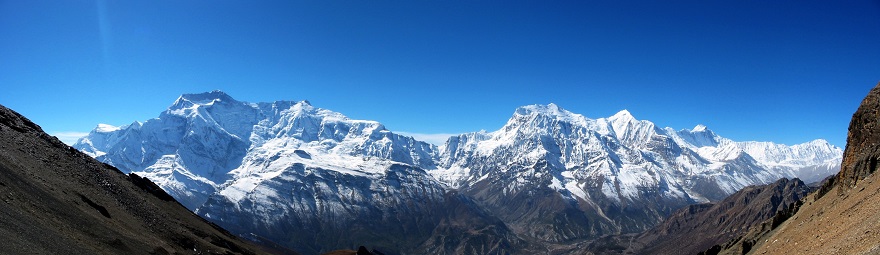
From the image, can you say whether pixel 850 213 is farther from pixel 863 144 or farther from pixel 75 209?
pixel 75 209

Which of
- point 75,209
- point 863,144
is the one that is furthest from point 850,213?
point 75,209

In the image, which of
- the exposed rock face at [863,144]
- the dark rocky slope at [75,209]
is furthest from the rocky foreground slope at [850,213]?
the dark rocky slope at [75,209]

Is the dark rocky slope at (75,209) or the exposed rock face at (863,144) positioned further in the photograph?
the exposed rock face at (863,144)

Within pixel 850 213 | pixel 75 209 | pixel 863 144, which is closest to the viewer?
pixel 850 213

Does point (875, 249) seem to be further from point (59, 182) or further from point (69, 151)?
point (69, 151)

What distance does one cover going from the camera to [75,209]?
77625 mm

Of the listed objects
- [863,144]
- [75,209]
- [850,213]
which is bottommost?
[850,213]

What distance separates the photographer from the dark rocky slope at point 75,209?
6288 cm

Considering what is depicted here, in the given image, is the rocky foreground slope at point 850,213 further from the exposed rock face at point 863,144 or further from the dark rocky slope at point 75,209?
the dark rocky slope at point 75,209

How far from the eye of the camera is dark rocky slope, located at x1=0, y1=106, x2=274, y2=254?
62875 mm

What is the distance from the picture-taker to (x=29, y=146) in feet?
325

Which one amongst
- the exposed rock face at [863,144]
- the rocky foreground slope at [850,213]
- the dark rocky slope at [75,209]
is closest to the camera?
the rocky foreground slope at [850,213]

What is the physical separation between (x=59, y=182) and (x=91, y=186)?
8.03 metres

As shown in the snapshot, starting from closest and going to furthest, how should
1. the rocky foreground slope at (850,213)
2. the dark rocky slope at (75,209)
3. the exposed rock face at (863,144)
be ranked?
the rocky foreground slope at (850,213) → the dark rocky slope at (75,209) → the exposed rock face at (863,144)
